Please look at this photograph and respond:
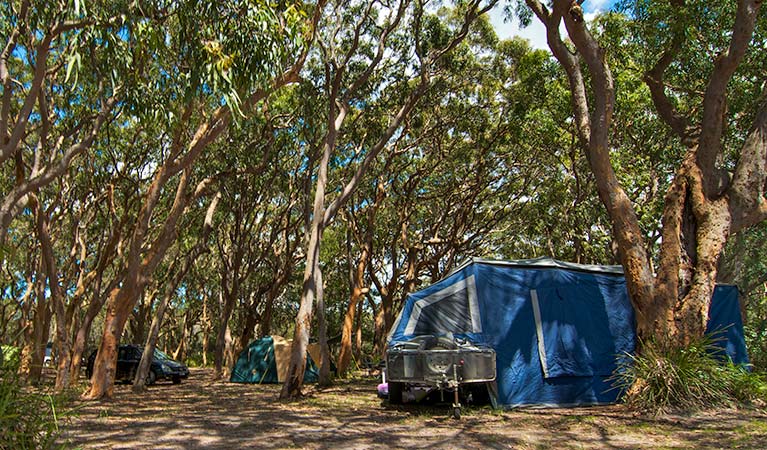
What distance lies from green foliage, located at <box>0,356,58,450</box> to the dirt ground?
77 centimetres

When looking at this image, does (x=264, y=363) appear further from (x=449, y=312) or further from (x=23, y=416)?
(x=23, y=416)

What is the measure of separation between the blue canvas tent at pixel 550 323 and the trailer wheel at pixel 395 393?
39.2 inches

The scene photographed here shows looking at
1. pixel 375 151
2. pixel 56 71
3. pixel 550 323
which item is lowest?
pixel 550 323

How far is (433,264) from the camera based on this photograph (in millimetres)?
22469

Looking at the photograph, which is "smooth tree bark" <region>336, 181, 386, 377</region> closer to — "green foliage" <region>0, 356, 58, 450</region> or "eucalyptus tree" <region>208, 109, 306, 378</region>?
"eucalyptus tree" <region>208, 109, 306, 378</region>

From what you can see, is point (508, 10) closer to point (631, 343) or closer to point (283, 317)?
point (631, 343)

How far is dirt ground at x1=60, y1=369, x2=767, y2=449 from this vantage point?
6.68 metres

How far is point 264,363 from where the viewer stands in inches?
751

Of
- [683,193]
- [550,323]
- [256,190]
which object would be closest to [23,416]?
[550,323]

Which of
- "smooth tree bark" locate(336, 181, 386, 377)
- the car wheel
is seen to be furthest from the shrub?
the car wheel

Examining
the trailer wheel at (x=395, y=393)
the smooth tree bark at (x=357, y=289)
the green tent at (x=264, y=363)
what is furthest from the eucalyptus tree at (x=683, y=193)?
the green tent at (x=264, y=363)

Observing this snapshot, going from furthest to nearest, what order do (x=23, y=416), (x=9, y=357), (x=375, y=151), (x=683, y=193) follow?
(x=375, y=151) < (x=683, y=193) < (x=9, y=357) < (x=23, y=416)

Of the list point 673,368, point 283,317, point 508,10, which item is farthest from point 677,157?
point 283,317

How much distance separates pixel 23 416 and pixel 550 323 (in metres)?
8.36
